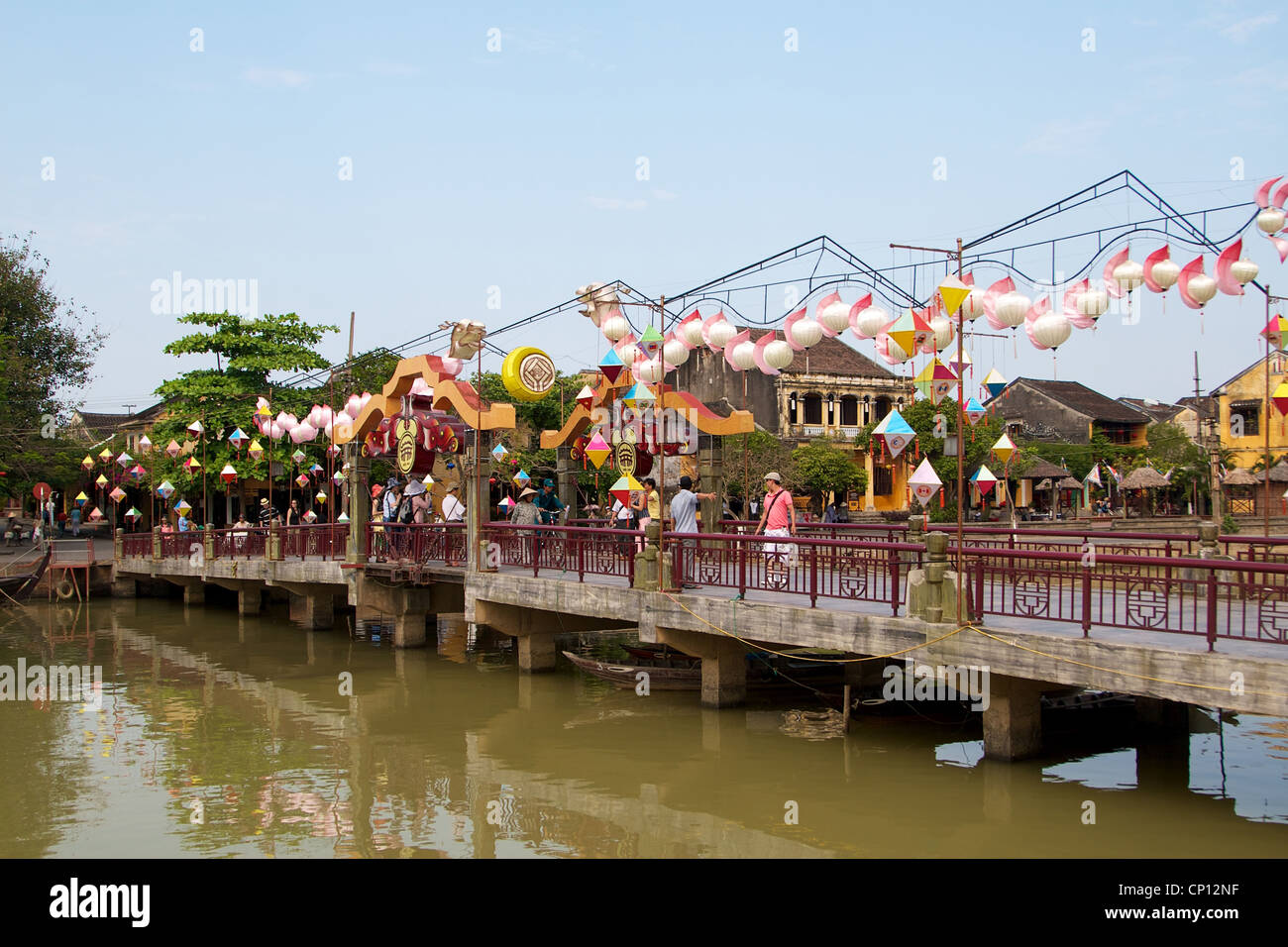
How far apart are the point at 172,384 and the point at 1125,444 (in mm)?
43502

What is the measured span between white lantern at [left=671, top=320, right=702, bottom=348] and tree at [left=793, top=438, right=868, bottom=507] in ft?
87.7

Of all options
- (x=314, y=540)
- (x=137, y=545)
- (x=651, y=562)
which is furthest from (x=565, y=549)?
(x=137, y=545)

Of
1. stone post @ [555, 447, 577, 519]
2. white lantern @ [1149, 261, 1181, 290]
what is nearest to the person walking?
stone post @ [555, 447, 577, 519]

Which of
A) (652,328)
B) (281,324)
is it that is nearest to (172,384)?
(281,324)

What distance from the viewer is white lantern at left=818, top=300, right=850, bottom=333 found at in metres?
14.4

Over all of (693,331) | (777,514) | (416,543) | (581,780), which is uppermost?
(693,331)

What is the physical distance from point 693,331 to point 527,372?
276 centimetres

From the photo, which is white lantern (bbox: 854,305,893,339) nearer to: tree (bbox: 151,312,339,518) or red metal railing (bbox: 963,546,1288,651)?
red metal railing (bbox: 963,546,1288,651)

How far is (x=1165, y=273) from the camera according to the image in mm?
12016

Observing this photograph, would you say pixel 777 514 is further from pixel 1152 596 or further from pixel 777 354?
pixel 1152 596

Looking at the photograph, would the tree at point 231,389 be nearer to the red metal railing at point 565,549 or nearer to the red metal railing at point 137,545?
the red metal railing at point 137,545

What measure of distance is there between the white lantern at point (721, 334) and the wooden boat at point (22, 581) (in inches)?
957

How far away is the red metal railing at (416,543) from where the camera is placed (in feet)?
63.0
